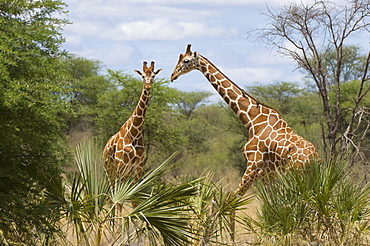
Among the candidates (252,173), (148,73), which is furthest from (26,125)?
(252,173)

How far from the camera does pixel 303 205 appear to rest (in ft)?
25.0

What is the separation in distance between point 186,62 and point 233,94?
105cm

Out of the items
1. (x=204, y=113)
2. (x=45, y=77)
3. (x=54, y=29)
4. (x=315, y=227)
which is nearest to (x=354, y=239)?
(x=315, y=227)

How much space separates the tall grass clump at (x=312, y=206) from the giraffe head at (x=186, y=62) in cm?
340

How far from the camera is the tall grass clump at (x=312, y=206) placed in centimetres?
748

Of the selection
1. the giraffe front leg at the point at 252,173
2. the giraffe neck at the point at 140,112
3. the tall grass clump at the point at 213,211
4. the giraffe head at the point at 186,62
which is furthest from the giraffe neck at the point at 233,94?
the tall grass clump at the point at 213,211

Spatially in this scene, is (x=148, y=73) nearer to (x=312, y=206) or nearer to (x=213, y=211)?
(x=213, y=211)

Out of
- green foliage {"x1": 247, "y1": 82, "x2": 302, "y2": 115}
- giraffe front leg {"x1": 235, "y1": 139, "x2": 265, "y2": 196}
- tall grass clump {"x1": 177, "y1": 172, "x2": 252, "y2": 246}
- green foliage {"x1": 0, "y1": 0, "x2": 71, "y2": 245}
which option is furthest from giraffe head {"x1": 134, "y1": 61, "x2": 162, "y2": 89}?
green foliage {"x1": 247, "y1": 82, "x2": 302, "y2": 115}

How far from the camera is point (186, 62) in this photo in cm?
1050

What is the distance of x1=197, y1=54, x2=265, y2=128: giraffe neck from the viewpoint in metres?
10.1

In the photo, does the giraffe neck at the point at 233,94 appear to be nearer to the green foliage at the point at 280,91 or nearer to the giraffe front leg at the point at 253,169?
the giraffe front leg at the point at 253,169

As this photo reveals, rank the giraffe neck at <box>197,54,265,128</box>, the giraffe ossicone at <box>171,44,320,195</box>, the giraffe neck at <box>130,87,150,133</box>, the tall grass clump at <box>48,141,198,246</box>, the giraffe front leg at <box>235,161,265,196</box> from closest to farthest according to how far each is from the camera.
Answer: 1. the tall grass clump at <box>48,141,198,246</box>
2. the giraffe ossicone at <box>171,44,320,195</box>
3. the giraffe front leg at <box>235,161,265,196</box>
4. the giraffe neck at <box>197,54,265,128</box>
5. the giraffe neck at <box>130,87,150,133</box>

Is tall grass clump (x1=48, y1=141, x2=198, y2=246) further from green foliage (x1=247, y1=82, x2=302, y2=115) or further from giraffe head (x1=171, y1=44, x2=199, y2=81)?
green foliage (x1=247, y1=82, x2=302, y2=115)

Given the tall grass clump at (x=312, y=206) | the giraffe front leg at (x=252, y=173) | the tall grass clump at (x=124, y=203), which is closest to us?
the tall grass clump at (x=124, y=203)
